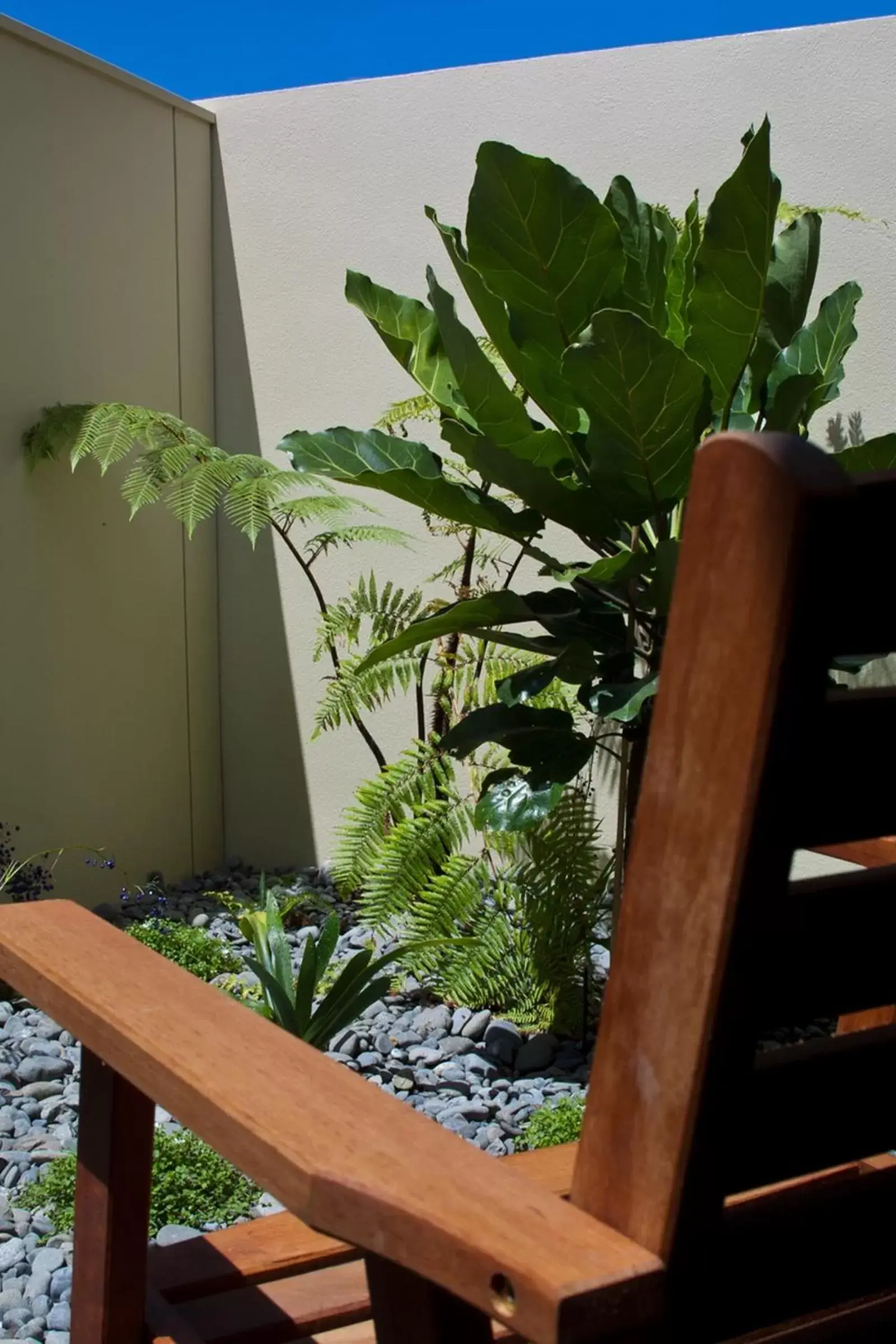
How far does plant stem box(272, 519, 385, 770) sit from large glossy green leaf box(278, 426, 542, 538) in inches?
41.3

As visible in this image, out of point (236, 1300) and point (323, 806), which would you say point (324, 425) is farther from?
point (236, 1300)

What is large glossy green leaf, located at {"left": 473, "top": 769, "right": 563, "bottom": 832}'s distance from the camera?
2105mm

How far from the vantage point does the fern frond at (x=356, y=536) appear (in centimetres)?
318

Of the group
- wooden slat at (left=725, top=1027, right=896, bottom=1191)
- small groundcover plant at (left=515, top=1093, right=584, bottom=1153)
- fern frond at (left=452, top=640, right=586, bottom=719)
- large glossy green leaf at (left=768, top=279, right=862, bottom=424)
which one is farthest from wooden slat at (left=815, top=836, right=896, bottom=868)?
fern frond at (left=452, top=640, right=586, bottom=719)

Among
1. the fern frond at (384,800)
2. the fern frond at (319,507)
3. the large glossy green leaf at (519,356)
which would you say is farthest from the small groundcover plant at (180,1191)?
the fern frond at (319,507)

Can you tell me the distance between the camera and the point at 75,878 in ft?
11.3

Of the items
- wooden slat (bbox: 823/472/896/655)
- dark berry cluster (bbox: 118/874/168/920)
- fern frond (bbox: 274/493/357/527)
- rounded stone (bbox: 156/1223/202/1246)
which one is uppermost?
fern frond (bbox: 274/493/357/527)

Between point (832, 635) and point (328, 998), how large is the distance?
6.54 feet

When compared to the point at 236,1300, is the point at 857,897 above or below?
above

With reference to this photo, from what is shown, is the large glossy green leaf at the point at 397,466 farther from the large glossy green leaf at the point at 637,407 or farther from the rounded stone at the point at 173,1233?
the rounded stone at the point at 173,1233

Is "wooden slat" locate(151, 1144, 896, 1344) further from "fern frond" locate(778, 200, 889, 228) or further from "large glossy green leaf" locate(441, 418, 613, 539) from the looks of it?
"fern frond" locate(778, 200, 889, 228)

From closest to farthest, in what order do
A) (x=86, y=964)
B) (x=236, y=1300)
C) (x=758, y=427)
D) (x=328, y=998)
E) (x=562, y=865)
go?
(x=86, y=964) < (x=236, y=1300) < (x=758, y=427) < (x=328, y=998) < (x=562, y=865)

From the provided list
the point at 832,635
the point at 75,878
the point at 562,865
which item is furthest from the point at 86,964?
the point at 75,878

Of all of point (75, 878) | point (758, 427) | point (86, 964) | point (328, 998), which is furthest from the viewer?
point (75, 878)
